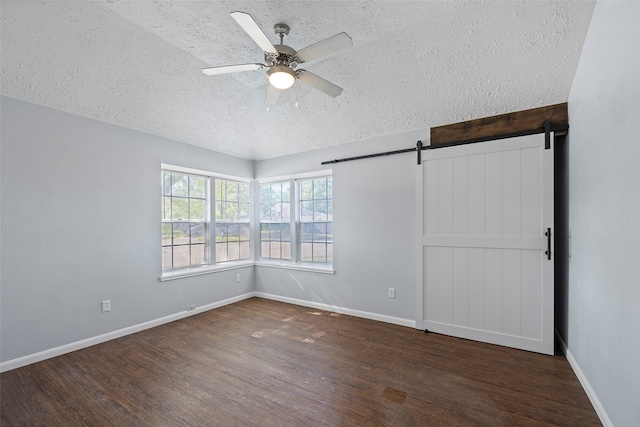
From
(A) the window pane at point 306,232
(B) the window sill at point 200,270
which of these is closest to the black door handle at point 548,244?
(A) the window pane at point 306,232

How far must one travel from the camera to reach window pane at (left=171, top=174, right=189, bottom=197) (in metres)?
4.02

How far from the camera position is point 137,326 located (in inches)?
134

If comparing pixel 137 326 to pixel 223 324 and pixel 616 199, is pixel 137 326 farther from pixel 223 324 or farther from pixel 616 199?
pixel 616 199

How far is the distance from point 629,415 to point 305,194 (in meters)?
3.99

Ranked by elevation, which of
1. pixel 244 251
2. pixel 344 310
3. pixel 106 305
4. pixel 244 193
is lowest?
pixel 344 310

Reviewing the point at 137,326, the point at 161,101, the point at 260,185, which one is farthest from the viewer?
the point at 260,185

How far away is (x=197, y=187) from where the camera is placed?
434cm

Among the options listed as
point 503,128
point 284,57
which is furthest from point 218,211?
point 503,128

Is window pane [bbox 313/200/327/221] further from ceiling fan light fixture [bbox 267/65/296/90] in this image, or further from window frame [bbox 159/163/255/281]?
ceiling fan light fixture [bbox 267/65/296/90]

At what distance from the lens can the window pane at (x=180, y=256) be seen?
4031 mm

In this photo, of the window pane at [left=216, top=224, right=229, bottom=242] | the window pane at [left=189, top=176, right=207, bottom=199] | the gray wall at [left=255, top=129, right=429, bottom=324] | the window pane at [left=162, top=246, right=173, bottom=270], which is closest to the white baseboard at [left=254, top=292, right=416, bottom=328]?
the gray wall at [left=255, top=129, right=429, bottom=324]

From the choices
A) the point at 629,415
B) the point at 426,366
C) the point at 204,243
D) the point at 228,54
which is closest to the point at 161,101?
the point at 228,54

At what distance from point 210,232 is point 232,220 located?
1.62 ft

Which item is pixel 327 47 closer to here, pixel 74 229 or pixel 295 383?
Answer: pixel 295 383
